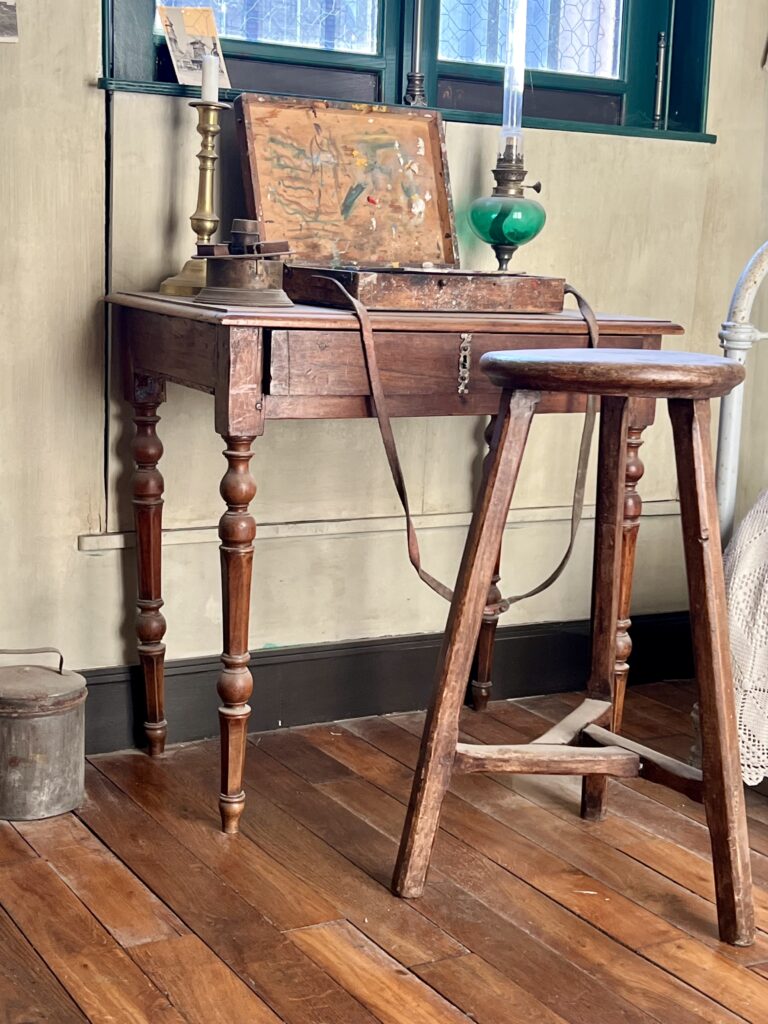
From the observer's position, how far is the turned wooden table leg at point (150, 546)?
8.48 feet

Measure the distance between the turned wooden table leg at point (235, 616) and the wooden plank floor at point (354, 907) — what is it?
0.31 feet

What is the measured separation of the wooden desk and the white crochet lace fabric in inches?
9.7

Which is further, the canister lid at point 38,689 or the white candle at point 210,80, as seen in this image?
the white candle at point 210,80

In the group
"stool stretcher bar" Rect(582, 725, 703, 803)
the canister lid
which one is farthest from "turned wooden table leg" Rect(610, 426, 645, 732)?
the canister lid

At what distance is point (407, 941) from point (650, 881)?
471mm

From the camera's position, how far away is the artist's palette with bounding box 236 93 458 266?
2.62 metres

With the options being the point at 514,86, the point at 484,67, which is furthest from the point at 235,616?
the point at 484,67

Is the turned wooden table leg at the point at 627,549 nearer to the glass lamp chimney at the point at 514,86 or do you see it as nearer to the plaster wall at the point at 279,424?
the plaster wall at the point at 279,424

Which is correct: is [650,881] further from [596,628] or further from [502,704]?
[502,704]

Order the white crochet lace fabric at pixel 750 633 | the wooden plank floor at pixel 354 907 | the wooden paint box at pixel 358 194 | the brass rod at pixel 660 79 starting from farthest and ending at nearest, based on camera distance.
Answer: the brass rod at pixel 660 79 < the wooden paint box at pixel 358 194 < the white crochet lace fabric at pixel 750 633 < the wooden plank floor at pixel 354 907

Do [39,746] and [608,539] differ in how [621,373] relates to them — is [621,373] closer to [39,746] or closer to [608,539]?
[608,539]

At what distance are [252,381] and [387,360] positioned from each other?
0.84 ft

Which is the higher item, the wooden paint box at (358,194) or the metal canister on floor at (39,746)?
the wooden paint box at (358,194)

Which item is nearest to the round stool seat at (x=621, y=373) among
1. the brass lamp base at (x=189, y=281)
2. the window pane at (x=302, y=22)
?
the brass lamp base at (x=189, y=281)
